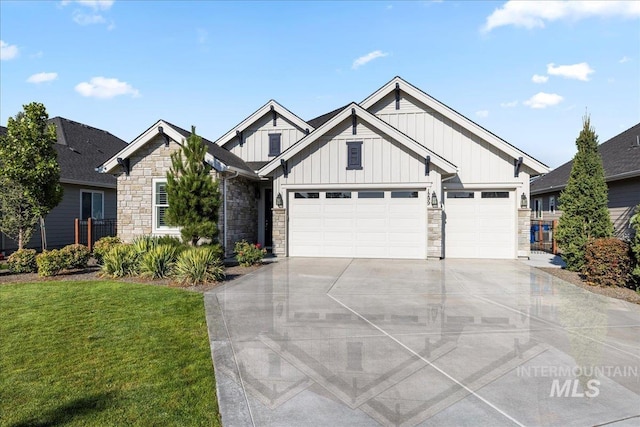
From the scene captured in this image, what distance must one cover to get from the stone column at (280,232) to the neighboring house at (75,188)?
908 centimetres

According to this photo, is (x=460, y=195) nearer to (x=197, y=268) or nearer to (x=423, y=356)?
(x=197, y=268)

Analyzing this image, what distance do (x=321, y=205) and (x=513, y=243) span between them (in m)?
7.58

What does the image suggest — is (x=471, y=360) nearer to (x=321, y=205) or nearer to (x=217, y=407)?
(x=217, y=407)

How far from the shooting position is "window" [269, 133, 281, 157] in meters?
17.0

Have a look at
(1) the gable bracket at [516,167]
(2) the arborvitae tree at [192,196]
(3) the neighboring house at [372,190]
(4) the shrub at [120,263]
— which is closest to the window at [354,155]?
(3) the neighboring house at [372,190]

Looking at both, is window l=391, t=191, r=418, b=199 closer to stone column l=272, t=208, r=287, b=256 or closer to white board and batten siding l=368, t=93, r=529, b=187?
white board and batten siding l=368, t=93, r=529, b=187

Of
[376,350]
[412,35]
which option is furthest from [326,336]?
[412,35]

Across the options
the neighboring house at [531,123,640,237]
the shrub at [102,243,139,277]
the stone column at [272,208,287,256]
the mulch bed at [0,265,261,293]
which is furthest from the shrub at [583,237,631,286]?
the shrub at [102,243,139,277]

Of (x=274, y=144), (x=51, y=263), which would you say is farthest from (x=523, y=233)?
(x=51, y=263)

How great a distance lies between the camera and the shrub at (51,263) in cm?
970

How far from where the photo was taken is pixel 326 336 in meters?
5.09

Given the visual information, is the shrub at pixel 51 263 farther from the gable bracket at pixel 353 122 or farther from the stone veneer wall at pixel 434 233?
the stone veneer wall at pixel 434 233

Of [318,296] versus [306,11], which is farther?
[306,11]

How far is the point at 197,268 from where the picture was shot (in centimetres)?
886
